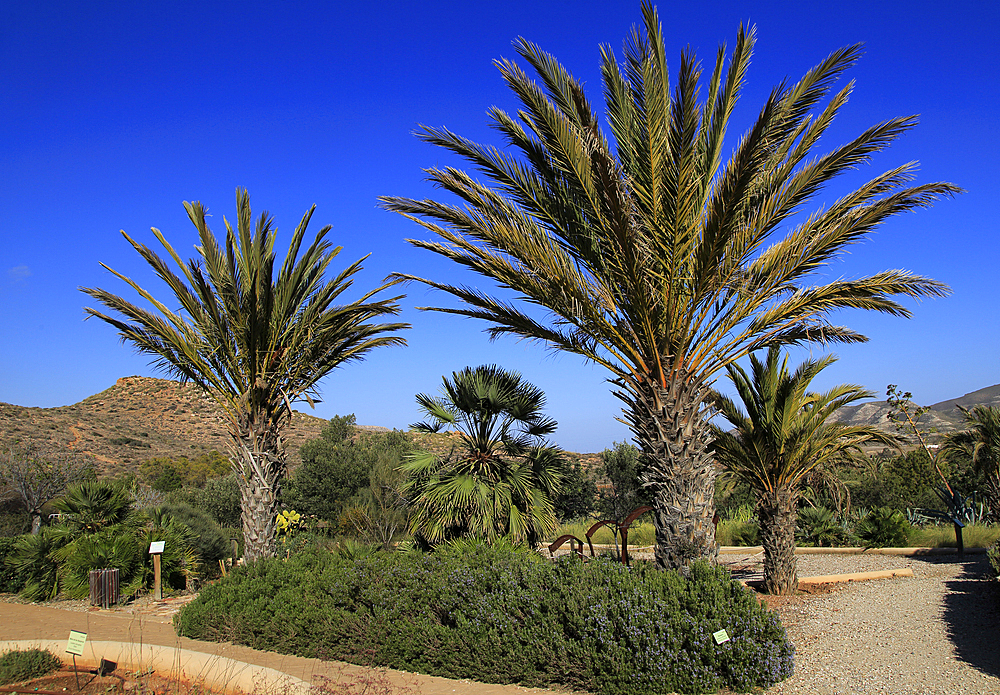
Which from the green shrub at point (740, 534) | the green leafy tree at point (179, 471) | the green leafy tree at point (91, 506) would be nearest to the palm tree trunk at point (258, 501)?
the green leafy tree at point (91, 506)

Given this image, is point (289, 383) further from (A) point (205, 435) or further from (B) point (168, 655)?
(A) point (205, 435)

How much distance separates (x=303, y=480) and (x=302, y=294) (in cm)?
1247

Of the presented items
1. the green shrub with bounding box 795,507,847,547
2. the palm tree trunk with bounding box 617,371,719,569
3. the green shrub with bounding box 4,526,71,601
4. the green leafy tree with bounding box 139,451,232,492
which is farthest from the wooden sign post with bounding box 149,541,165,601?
the green leafy tree with bounding box 139,451,232,492

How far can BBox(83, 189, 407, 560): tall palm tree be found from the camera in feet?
30.7

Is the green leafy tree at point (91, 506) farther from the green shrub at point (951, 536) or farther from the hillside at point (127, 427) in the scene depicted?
the green shrub at point (951, 536)

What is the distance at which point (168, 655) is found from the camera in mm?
6461

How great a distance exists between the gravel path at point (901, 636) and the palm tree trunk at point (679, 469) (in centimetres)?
148

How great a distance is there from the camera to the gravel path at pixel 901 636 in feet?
16.9

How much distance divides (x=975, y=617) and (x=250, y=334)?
10.4 metres

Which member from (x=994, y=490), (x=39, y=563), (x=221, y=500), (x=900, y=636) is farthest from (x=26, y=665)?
(x=994, y=490)

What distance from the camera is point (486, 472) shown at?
32.9ft

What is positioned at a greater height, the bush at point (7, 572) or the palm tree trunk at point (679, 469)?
the palm tree trunk at point (679, 469)

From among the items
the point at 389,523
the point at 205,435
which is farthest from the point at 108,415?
the point at 389,523

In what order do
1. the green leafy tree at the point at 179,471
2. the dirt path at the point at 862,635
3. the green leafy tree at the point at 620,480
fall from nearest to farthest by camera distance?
the dirt path at the point at 862,635 < the green leafy tree at the point at 620,480 < the green leafy tree at the point at 179,471
